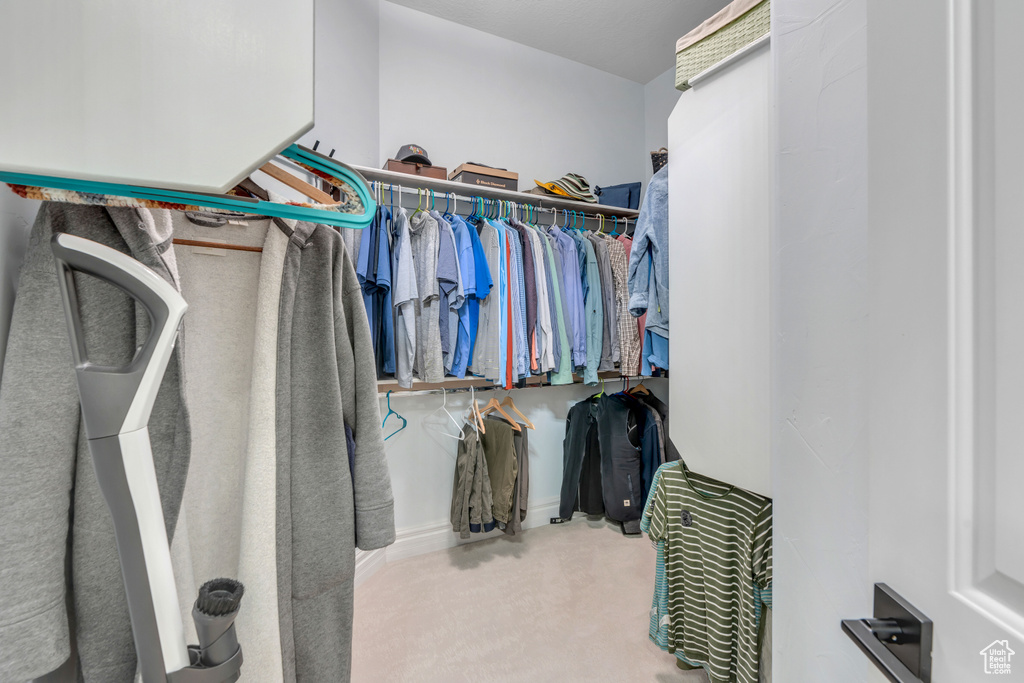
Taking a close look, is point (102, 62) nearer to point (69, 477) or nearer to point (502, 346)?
point (69, 477)

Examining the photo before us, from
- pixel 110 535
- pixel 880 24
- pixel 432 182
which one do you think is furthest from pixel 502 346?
pixel 880 24

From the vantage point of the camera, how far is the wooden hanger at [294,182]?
641 mm

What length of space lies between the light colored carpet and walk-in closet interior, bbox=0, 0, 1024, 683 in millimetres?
17

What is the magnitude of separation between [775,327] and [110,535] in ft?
3.51

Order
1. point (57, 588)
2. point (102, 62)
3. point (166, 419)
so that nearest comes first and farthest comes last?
point (102, 62), point (57, 588), point (166, 419)

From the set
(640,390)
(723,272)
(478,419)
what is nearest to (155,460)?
(723,272)

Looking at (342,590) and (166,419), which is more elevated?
(166,419)

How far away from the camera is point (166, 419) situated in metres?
0.64

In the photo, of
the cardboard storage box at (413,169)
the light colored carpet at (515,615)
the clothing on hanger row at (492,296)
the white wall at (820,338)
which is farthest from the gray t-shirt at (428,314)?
the white wall at (820,338)

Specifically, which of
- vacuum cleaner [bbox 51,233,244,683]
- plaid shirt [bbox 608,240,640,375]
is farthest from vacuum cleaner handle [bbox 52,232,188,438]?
plaid shirt [bbox 608,240,640,375]

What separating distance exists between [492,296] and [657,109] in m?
2.01

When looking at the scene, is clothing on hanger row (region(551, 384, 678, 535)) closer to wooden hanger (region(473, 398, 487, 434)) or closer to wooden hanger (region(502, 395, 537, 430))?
wooden hanger (region(502, 395, 537, 430))

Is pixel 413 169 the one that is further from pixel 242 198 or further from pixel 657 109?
pixel 657 109

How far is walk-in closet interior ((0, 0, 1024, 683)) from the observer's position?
1.22 feet
